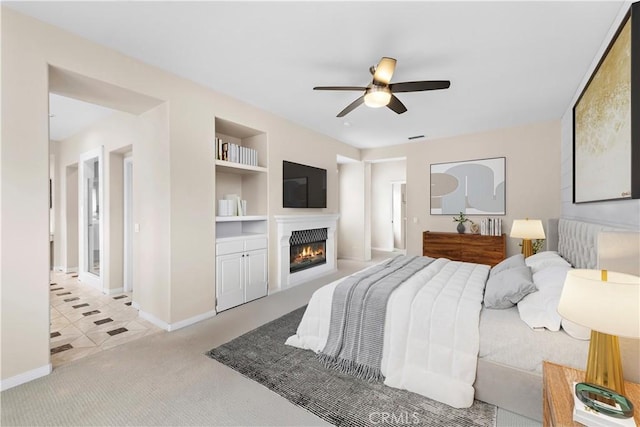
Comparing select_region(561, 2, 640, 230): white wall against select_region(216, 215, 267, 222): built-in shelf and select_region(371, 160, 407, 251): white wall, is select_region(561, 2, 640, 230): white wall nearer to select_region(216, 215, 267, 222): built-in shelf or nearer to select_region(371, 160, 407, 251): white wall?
select_region(216, 215, 267, 222): built-in shelf

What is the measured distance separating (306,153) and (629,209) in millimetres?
3998

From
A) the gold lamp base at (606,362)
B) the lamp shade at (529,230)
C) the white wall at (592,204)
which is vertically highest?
the white wall at (592,204)

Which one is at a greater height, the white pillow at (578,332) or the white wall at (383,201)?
the white wall at (383,201)

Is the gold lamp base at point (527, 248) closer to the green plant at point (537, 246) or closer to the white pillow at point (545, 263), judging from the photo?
the white pillow at point (545, 263)

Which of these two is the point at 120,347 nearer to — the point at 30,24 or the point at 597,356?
the point at 30,24

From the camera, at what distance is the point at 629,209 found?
70.2 inches

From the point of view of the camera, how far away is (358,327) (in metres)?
2.19

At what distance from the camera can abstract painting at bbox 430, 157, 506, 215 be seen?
4906 mm

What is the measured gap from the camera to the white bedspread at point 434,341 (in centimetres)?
179

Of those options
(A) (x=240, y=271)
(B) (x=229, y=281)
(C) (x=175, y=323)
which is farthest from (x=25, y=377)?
(A) (x=240, y=271)

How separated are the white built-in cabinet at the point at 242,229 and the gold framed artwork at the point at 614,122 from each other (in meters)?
3.61

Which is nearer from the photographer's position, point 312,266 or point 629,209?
point 629,209

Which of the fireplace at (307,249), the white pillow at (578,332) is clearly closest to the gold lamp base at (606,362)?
the white pillow at (578,332)

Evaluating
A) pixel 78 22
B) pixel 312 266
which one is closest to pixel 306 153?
pixel 312 266
